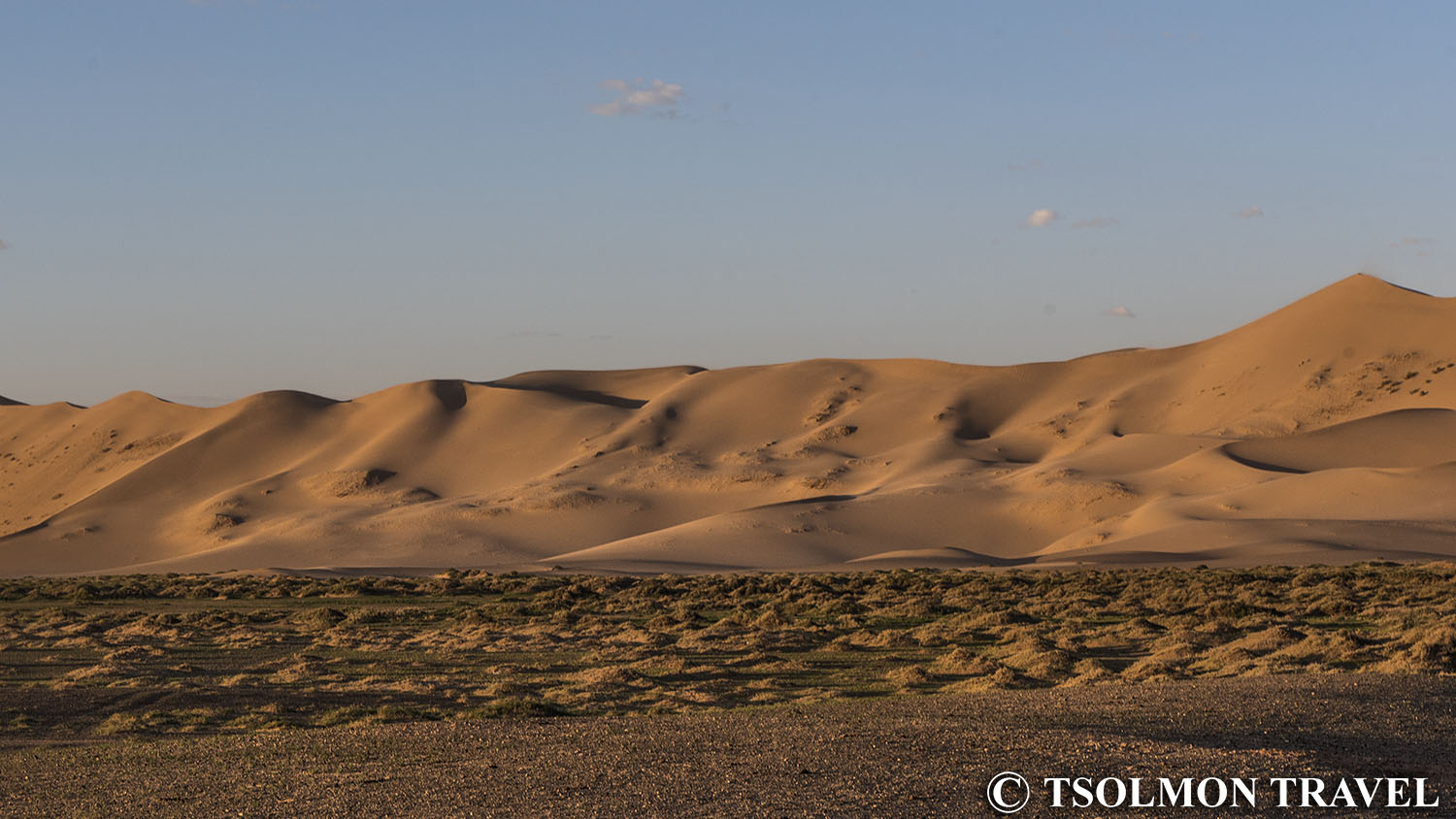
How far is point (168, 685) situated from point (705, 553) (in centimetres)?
4997

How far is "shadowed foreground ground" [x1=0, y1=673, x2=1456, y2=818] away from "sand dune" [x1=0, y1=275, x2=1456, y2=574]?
148 ft

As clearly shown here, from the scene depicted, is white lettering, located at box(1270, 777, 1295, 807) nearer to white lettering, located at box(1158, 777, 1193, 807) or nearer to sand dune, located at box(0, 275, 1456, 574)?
white lettering, located at box(1158, 777, 1193, 807)

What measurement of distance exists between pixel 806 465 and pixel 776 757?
90.1 meters

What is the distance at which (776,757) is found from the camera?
11.1 meters

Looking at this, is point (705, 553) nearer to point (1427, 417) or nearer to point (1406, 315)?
point (1427, 417)

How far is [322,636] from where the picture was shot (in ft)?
98.0

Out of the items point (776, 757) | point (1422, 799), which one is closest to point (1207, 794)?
point (1422, 799)

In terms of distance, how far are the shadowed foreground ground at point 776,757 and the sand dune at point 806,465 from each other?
45036 millimetres

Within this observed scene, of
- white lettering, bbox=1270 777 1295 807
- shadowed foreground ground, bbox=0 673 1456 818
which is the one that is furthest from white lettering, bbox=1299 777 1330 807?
shadowed foreground ground, bbox=0 673 1456 818

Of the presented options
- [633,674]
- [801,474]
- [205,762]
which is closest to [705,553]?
[801,474]

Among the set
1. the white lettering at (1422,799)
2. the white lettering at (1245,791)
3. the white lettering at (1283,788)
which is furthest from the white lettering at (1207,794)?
the white lettering at (1422,799)

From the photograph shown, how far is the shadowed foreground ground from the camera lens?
9.90 metres

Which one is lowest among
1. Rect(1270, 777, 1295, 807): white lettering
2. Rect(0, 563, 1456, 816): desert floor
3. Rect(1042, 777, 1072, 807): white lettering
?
Rect(0, 563, 1456, 816): desert floor

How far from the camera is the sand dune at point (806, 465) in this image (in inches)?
2776
